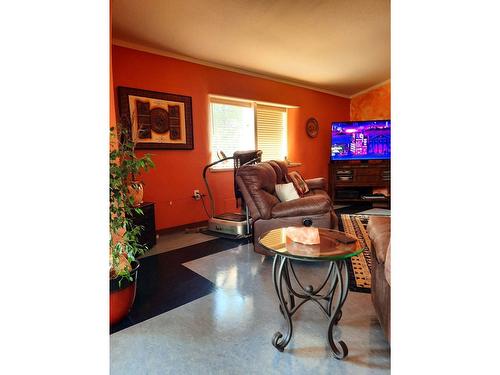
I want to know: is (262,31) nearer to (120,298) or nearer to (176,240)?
(176,240)

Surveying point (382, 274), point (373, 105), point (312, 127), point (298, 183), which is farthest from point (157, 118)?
point (373, 105)

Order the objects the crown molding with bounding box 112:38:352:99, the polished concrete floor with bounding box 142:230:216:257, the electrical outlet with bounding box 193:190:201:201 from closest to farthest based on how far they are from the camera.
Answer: the polished concrete floor with bounding box 142:230:216:257 → the crown molding with bounding box 112:38:352:99 → the electrical outlet with bounding box 193:190:201:201

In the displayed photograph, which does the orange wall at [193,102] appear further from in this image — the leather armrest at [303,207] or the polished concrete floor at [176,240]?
the leather armrest at [303,207]

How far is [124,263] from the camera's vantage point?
175cm

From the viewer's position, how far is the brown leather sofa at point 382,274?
1.31 meters

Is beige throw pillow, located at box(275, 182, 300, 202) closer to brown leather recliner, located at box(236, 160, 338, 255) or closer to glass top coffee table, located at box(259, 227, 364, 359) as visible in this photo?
brown leather recliner, located at box(236, 160, 338, 255)

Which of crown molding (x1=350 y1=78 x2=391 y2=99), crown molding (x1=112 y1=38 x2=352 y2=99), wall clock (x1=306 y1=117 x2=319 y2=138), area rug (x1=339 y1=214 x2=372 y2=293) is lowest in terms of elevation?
area rug (x1=339 y1=214 x2=372 y2=293)

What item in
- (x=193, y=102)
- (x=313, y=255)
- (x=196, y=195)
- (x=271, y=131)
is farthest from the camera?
(x=271, y=131)

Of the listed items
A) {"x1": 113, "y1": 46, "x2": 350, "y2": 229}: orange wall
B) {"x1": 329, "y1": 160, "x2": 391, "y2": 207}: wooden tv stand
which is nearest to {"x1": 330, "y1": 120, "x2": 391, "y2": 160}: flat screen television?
{"x1": 329, "y1": 160, "x2": 391, "y2": 207}: wooden tv stand

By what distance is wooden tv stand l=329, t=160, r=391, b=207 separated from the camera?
5.41 metres

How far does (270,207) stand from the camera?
9.11ft

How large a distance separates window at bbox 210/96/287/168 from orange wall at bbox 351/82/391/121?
7.60 ft

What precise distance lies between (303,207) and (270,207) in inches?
13.1
